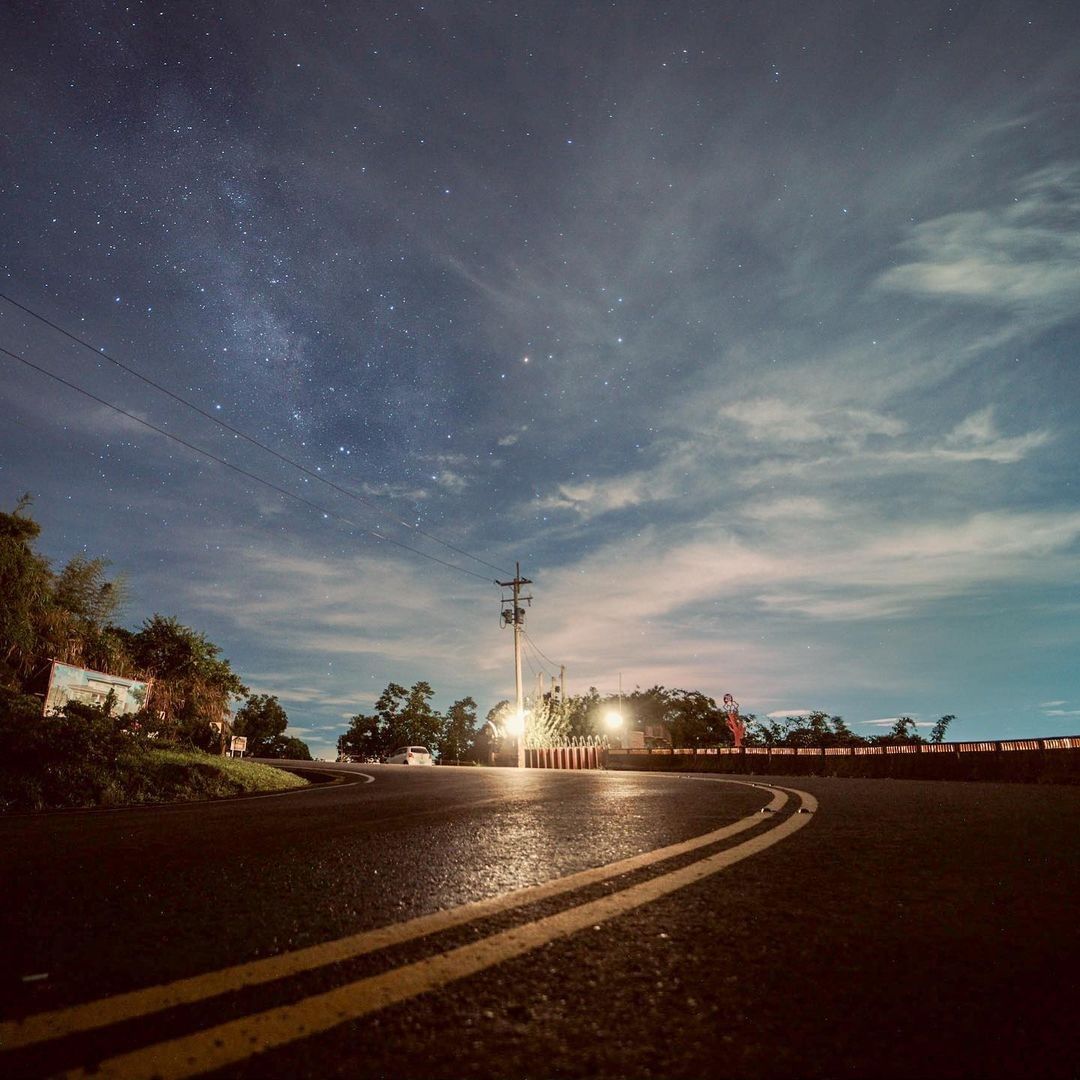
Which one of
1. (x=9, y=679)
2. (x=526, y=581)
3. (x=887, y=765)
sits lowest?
(x=887, y=765)

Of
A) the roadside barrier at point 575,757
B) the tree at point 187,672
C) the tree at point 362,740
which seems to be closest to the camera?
the tree at point 187,672

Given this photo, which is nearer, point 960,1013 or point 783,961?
point 960,1013

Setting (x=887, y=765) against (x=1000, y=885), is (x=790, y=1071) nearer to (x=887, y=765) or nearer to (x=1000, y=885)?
(x=1000, y=885)

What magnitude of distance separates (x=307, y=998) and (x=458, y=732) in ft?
265

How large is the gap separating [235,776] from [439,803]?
7.53m

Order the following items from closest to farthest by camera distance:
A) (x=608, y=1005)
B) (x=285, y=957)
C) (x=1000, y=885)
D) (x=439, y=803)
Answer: (x=608, y=1005) < (x=285, y=957) < (x=1000, y=885) < (x=439, y=803)

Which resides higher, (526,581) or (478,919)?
(526,581)

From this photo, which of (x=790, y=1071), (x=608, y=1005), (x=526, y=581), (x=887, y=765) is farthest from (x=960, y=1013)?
(x=526, y=581)

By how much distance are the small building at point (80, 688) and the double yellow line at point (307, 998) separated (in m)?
13.5

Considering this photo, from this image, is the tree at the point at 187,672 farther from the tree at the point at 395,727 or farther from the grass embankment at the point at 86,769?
the tree at the point at 395,727

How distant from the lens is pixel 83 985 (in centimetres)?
178

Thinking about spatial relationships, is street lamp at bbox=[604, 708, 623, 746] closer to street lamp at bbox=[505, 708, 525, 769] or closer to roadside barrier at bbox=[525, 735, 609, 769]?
street lamp at bbox=[505, 708, 525, 769]

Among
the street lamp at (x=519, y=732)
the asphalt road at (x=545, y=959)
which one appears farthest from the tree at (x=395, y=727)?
the asphalt road at (x=545, y=959)

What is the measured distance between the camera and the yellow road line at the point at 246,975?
1.52 m
